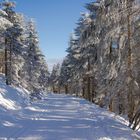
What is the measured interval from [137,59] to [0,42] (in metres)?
25.3

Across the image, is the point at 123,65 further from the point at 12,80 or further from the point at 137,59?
the point at 12,80

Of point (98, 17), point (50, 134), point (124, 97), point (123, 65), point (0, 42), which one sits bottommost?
point (50, 134)

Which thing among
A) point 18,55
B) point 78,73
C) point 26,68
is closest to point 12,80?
point 18,55

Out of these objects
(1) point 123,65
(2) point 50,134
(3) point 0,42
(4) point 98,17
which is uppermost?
(3) point 0,42

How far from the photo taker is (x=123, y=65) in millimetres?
19500

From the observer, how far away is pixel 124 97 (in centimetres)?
2234

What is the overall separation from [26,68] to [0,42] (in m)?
20.0

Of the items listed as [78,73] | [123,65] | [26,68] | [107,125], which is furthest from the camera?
[26,68]

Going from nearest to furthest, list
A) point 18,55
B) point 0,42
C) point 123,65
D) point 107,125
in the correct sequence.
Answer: point 107,125 → point 123,65 → point 0,42 → point 18,55

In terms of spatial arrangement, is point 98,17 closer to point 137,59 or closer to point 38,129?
point 137,59

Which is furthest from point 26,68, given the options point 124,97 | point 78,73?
point 124,97

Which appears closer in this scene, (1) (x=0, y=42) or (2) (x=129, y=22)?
(2) (x=129, y=22)

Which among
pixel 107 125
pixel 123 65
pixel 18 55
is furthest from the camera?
pixel 18 55

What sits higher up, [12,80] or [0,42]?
[0,42]
